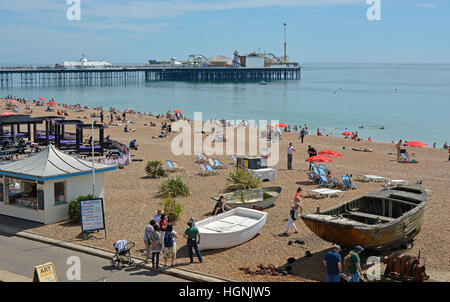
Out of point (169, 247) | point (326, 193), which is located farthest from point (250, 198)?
point (169, 247)

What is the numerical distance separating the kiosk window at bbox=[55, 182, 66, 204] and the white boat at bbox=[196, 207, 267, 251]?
3877 mm

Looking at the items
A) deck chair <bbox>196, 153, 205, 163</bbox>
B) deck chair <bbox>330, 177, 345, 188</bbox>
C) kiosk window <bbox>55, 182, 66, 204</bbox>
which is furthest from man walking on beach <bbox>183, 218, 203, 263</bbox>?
deck chair <bbox>196, 153, 205, 163</bbox>

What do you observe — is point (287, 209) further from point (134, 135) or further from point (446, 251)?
point (134, 135)

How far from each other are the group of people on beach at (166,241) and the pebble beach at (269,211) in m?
0.31

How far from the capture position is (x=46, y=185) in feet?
41.4

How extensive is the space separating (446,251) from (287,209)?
4633 millimetres

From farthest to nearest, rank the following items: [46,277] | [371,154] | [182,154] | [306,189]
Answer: [371,154]
[182,154]
[306,189]
[46,277]

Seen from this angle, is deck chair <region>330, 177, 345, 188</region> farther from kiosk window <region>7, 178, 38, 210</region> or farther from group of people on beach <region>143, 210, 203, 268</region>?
kiosk window <region>7, 178, 38, 210</region>

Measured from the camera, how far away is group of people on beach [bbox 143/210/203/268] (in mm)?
9898

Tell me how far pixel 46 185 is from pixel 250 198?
5525 millimetres

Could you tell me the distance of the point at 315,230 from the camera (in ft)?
34.9

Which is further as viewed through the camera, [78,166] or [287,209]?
[287,209]

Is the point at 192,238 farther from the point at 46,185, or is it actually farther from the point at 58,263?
the point at 46,185
